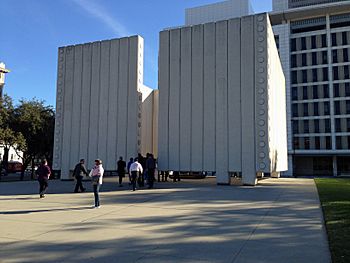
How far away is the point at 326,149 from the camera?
2398 inches

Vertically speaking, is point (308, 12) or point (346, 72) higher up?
point (308, 12)

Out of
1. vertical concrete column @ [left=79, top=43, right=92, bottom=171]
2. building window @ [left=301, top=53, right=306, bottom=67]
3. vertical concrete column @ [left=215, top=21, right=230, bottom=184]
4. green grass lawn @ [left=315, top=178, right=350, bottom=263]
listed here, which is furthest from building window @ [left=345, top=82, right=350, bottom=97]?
green grass lawn @ [left=315, top=178, right=350, bottom=263]

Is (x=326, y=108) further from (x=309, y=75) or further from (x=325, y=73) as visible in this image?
(x=309, y=75)

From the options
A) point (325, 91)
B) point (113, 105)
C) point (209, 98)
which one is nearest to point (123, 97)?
point (113, 105)

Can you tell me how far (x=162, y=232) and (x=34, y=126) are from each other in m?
27.7

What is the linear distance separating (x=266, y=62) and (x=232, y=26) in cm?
344

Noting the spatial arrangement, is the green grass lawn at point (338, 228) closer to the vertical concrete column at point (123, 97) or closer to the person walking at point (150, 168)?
the person walking at point (150, 168)

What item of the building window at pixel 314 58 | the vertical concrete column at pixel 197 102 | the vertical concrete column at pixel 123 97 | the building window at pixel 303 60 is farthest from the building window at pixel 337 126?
the vertical concrete column at pixel 123 97

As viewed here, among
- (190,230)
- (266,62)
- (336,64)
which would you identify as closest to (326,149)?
(336,64)

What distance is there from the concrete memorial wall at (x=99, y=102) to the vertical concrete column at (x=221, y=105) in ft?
18.5

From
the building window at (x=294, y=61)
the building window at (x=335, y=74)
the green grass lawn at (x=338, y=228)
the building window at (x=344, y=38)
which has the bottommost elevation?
the green grass lawn at (x=338, y=228)

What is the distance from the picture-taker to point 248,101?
21.3m

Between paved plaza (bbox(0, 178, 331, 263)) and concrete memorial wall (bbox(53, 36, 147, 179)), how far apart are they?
39.4 feet

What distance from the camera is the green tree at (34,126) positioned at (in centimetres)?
3228
